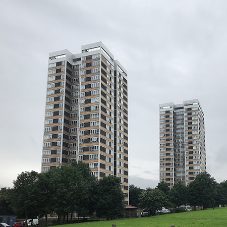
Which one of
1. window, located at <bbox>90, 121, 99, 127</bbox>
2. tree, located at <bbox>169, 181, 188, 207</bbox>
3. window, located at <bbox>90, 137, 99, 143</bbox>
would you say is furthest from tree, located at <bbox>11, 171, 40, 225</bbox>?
tree, located at <bbox>169, 181, 188, 207</bbox>

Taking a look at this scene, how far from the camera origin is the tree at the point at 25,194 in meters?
67.7

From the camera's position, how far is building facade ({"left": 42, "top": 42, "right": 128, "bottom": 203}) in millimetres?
123788

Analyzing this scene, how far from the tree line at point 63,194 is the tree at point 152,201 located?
50.5 ft

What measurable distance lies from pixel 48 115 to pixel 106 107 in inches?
977

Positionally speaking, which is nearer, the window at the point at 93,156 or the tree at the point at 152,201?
the tree at the point at 152,201

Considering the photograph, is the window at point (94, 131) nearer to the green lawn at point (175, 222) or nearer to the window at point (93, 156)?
the window at point (93, 156)

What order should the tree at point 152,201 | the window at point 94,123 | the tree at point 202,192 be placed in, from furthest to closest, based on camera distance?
the window at point 94,123
the tree at point 202,192
the tree at point 152,201

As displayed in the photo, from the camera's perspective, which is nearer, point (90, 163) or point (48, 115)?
point (90, 163)

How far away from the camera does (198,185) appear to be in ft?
394

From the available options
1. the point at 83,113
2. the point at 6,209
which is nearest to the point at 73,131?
the point at 83,113

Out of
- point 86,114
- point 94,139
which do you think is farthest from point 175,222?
point 86,114

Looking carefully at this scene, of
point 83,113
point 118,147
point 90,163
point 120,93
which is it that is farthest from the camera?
point 120,93

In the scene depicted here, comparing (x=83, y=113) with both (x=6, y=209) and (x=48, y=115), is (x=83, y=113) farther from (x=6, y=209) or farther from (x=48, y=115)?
(x=6, y=209)

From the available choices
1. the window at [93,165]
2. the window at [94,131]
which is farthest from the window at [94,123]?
the window at [93,165]
